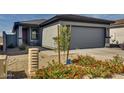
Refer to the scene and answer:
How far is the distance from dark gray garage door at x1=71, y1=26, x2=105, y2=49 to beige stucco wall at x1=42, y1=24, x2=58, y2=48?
2.76 ft

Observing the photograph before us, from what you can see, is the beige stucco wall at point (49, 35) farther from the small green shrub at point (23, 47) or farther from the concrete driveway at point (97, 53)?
the small green shrub at point (23, 47)

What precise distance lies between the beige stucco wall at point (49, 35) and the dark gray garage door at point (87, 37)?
2.76ft

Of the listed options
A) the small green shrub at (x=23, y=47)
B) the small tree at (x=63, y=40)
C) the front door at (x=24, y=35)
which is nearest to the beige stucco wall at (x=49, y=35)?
the small tree at (x=63, y=40)

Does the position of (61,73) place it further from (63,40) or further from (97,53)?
(97,53)

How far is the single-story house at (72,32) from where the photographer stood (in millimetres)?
9578

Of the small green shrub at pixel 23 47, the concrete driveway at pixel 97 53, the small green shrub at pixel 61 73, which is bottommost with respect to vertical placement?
the small green shrub at pixel 61 73

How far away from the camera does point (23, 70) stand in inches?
320

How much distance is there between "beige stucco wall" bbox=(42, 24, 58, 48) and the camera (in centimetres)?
927

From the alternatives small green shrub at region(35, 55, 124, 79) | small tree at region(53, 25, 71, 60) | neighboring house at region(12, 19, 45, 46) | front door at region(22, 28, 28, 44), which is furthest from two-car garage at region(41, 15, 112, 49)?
small green shrub at region(35, 55, 124, 79)

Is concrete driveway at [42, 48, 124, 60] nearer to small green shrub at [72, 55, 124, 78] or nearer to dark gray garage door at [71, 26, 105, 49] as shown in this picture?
small green shrub at [72, 55, 124, 78]

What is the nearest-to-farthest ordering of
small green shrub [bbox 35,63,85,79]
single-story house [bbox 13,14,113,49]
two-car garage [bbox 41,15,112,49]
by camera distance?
small green shrub [bbox 35,63,85,79]
single-story house [bbox 13,14,113,49]
two-car garage [bbox 41,15,112,49]

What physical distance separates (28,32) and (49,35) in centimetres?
127

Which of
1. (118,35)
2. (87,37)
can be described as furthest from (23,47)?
(118,35)
